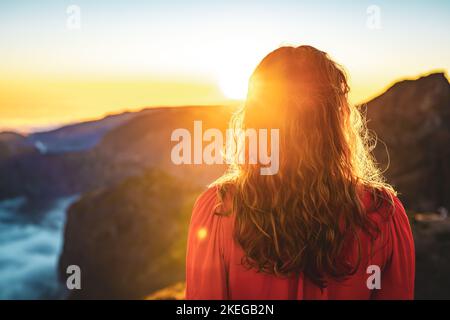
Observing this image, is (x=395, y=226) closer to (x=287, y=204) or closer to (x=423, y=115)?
(x=287, y=204)

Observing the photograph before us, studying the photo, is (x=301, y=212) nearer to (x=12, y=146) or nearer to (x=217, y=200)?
(x=217, y=200)

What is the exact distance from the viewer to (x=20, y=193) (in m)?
151

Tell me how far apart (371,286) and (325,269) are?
38cm

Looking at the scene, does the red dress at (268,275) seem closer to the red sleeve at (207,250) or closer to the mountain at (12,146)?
the red sleeve at (207,250)

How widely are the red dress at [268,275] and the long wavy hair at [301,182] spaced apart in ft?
0.24

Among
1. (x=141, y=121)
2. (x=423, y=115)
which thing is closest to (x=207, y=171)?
(x=423, y=115)

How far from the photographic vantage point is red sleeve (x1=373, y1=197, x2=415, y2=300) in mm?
2441

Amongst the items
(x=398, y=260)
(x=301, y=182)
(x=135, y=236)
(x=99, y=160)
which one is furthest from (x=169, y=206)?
(x=99, y=160)

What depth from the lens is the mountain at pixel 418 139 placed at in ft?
145

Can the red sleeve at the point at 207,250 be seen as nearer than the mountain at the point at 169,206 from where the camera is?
Yes

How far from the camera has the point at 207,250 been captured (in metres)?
2.44

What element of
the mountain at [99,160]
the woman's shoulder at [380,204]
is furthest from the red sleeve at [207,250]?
the mountain at [99,160]

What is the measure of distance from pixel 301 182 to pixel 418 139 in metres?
50.0
